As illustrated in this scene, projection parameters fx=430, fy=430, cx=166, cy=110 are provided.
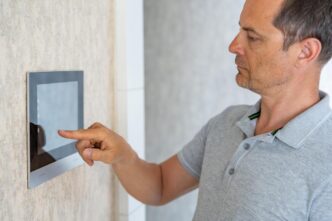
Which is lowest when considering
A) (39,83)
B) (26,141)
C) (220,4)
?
(26,141)

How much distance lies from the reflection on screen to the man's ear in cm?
58

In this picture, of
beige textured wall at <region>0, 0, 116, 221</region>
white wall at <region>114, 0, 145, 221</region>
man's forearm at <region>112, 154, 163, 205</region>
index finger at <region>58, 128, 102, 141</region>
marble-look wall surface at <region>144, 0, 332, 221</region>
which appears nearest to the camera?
beige textured wall at <region>0, 0, 116, 221</region>

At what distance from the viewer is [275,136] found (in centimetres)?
107

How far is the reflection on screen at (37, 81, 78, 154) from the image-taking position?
95 cm

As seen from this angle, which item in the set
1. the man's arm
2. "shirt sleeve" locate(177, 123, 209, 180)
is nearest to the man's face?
"shirt sleeve" locate(177, 123, 209, 180)

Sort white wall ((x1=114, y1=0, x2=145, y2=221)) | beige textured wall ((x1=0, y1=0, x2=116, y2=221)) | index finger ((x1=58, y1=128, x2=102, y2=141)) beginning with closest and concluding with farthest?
beige textured wall ((x1=0, y1=0, x2=116, y2=221)) → index finger ((x1=58, y1=128, x2=102, y2=141)) → white wall ((x1=114, y1=0, x2=145, y2=221))

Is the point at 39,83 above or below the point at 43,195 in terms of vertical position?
above

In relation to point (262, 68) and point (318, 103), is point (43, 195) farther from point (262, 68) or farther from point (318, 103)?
point (318, 103)

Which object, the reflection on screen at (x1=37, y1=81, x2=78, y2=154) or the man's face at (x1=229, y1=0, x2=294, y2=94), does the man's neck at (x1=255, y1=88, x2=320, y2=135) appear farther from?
the reflection on screen at (x1=37, y1=81, x2=78, y2=154)

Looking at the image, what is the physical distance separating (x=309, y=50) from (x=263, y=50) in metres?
0.12

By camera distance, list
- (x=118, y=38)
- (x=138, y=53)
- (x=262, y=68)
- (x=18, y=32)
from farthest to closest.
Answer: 1. (x=138, y=53)
2. (x=118, y=38)
3. (x=262, y=68)
4. (x=18, y=32)

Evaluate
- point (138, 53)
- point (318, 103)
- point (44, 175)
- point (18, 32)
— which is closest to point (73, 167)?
point (44, 175)

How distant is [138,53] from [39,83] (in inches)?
24.3

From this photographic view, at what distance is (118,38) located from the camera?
135 cm
